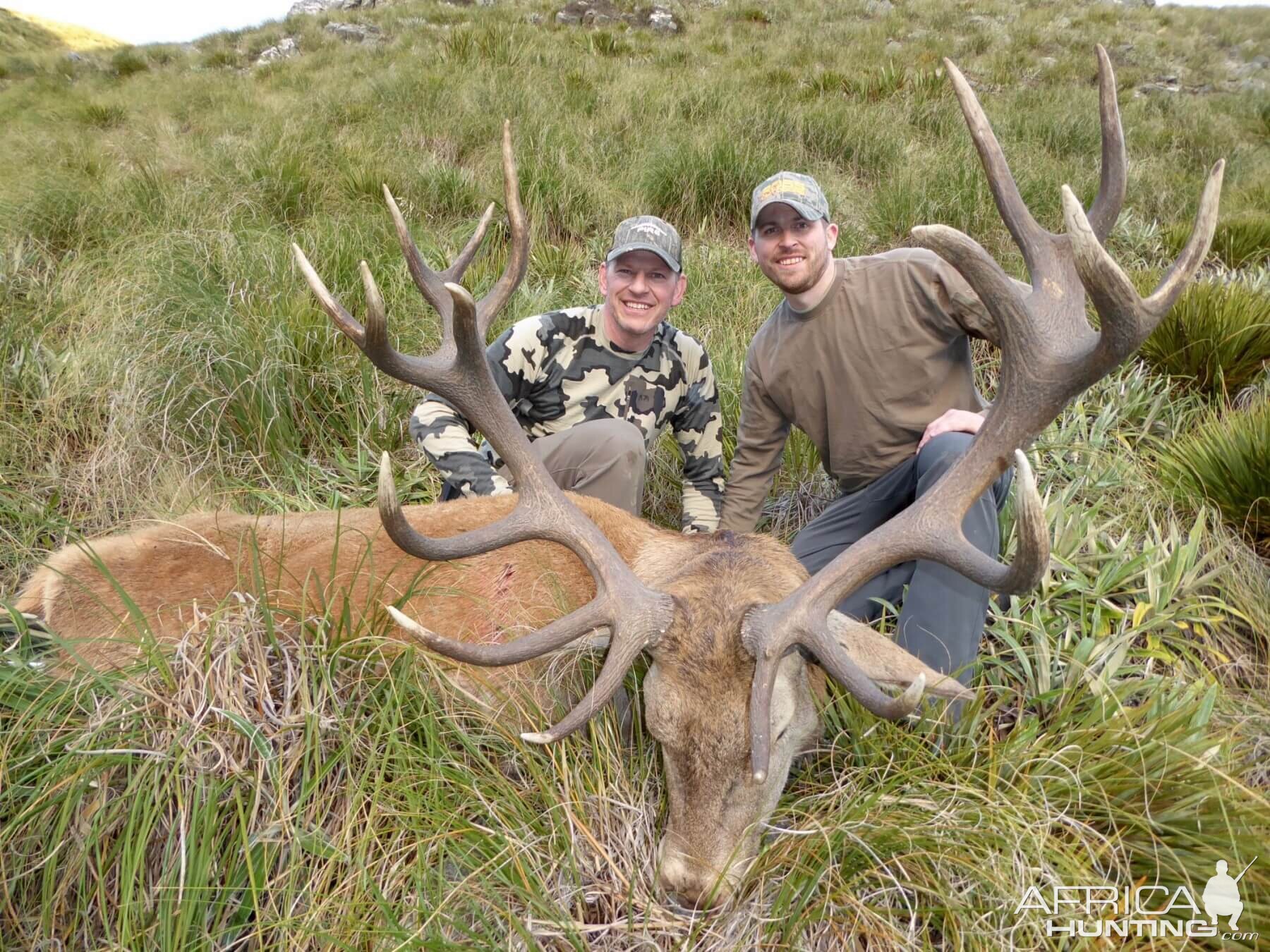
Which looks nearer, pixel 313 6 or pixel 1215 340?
pixel 1215 340

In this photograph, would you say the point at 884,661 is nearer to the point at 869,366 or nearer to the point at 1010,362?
the point at 1010,362

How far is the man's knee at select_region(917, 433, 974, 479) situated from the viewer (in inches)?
141

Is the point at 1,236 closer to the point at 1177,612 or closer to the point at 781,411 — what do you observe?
the point at 781,411

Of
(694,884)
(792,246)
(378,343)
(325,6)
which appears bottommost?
(694,884)

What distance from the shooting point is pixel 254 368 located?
5043 mm

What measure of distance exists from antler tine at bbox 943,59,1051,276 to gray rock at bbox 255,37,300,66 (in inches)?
804

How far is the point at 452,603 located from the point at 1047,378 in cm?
238

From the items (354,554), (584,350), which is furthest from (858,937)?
(584,350)

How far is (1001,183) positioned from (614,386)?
257 cm

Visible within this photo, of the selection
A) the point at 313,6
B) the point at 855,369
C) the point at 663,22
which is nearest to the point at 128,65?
the point at 313,6

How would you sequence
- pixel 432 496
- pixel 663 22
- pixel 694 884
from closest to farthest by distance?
1. pixel 694 884
2. pixel 432 496
3. pixel 663 22

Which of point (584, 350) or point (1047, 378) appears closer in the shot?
point (1047, 378)

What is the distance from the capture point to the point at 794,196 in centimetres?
414

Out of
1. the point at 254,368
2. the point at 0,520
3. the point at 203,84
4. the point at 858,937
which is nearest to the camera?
the point at 858,937
